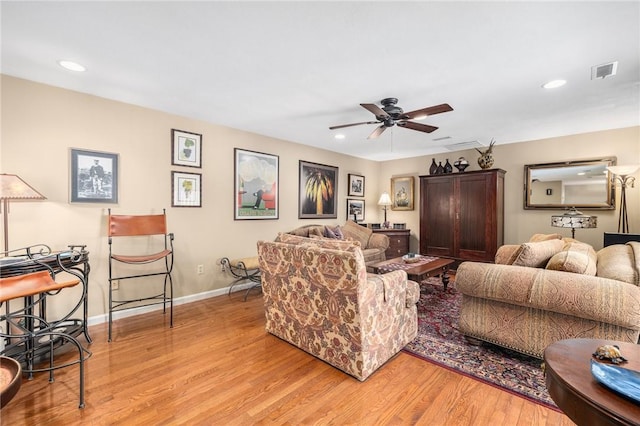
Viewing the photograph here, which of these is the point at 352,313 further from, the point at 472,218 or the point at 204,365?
the point at 472,218

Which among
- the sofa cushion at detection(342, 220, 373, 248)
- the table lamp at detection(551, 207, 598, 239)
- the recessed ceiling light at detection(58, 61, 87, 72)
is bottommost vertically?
the sofa cushion at detection(342, 220, 373, 248)

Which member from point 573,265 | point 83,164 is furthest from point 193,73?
point 573,265

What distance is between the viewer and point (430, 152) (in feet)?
18.7

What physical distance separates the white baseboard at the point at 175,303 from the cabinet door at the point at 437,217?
10.9 feet

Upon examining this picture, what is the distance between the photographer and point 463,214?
4938mm

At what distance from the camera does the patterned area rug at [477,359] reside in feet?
6.26

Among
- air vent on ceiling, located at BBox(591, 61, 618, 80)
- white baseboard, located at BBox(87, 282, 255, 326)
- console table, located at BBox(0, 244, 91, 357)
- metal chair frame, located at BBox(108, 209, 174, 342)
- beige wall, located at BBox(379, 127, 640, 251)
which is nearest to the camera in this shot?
console table, located at BBox(0, 244, 91, 357)

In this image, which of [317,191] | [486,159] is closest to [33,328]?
[317,191]

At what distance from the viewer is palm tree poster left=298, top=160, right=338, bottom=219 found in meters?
5.08

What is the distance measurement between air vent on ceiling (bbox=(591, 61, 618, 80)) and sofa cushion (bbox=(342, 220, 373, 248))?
11.7 feet

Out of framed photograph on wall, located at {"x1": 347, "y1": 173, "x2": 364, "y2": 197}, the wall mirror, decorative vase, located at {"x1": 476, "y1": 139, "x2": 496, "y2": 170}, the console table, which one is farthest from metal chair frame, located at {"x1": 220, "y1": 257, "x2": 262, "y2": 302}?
the wall mirror

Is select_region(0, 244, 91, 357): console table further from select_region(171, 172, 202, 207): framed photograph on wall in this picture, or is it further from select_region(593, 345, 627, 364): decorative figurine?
select_region(593, 345, 627, 364): decorative figurine

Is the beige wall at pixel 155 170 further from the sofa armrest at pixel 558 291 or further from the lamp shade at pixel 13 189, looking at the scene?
the sofa armrest at pixel 558 291

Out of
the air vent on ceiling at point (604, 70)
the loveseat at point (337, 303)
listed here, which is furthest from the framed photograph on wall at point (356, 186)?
the air vent on ceiling at point (604, 70)
